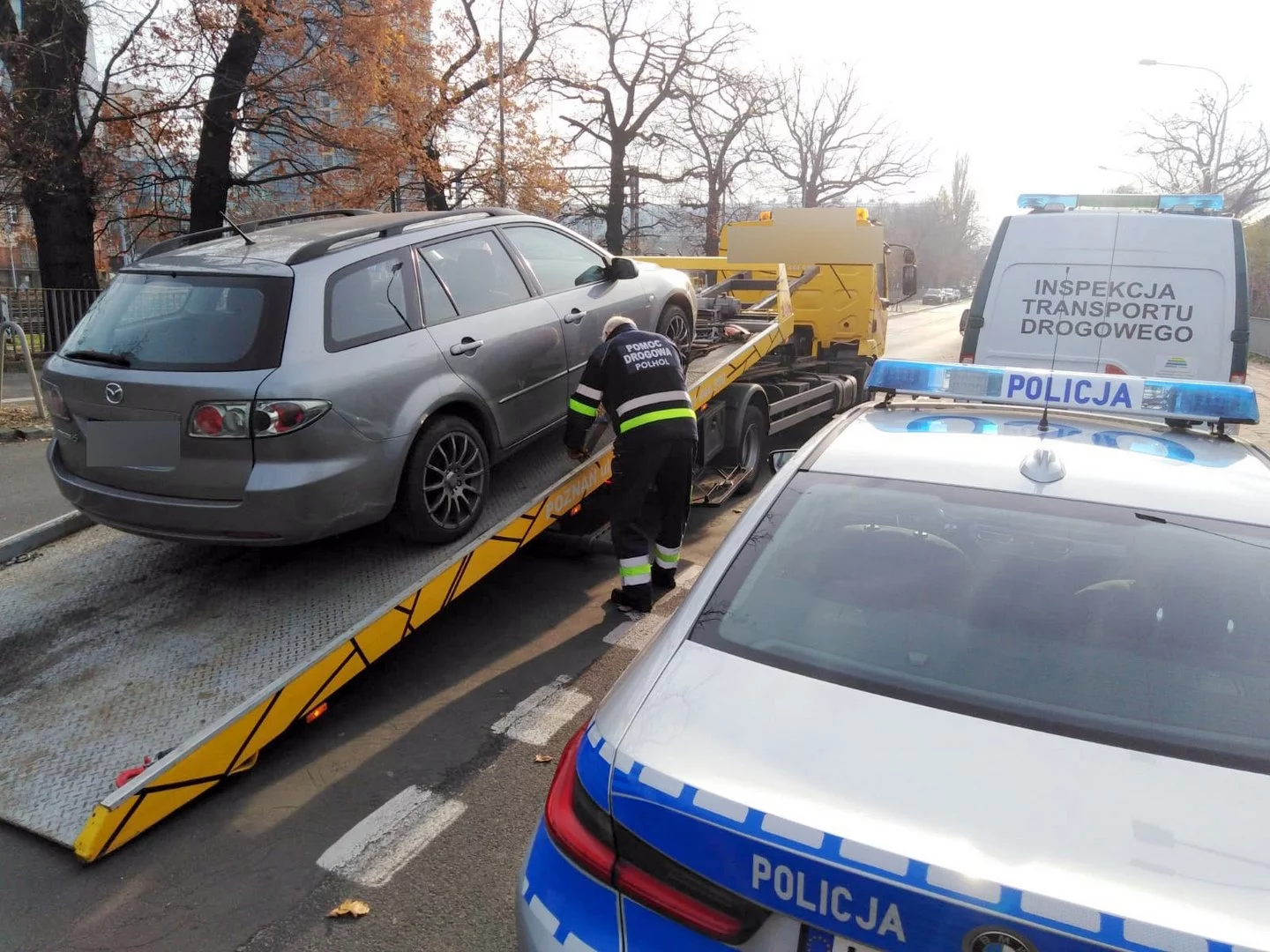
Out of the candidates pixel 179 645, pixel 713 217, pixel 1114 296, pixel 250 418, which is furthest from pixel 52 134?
pixel 713 217

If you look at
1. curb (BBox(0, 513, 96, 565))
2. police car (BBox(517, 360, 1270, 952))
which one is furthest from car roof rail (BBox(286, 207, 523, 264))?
police car (BBox(517, 360, 1270, 952))

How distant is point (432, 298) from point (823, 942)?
373cm

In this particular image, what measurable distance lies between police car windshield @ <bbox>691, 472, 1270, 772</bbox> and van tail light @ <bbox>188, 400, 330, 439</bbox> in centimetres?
221

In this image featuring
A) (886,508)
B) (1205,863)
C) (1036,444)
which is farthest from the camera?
(1036,444)

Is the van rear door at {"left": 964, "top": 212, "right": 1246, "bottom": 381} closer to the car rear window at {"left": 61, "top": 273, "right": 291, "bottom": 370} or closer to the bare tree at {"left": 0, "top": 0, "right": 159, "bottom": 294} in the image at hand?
the car rear window at {"left": 61, "top": 273, "right": 291, "bottom": 370}

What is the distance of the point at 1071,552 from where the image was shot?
89.6 inches

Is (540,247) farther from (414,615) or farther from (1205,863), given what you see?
(1205,863)

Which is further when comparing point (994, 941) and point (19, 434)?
point (19, 434)

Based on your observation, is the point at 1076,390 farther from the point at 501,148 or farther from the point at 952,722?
the point at 501,148

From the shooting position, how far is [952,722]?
1.83 metres

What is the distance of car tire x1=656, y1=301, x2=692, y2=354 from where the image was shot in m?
6.63

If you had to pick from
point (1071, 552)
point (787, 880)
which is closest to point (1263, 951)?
point (787, 880)

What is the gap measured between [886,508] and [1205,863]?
1205mm

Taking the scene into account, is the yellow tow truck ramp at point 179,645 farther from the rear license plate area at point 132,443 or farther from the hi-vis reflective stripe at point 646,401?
the rear license plate area at point 132,443
